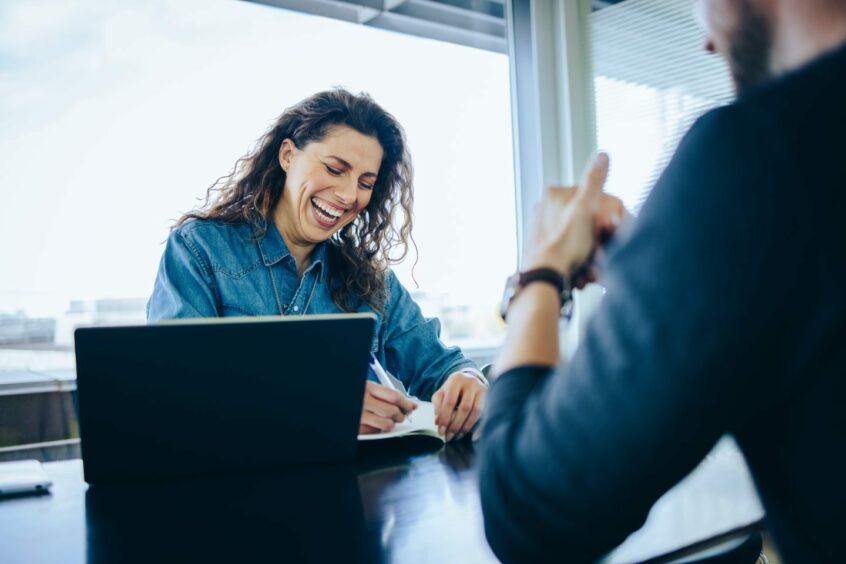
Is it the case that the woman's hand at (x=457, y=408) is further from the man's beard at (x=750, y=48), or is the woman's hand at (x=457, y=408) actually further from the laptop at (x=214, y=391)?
the man's beard at (x=750, y=48)

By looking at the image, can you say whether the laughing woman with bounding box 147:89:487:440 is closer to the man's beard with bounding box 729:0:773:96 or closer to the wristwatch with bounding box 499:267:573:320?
the wristwatch with bounding box 499:267:573:320

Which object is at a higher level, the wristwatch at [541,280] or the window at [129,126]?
the window at [129,126]

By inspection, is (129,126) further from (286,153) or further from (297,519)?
(297,519)

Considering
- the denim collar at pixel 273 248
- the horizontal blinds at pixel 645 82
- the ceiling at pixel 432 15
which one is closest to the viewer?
the denim collar at pixel 273 248

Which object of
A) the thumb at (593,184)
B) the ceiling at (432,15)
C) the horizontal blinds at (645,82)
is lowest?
the thumb at (593,184)

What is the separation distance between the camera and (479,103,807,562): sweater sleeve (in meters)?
0.46

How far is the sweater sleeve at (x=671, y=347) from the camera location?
462mm

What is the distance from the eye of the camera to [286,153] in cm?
214

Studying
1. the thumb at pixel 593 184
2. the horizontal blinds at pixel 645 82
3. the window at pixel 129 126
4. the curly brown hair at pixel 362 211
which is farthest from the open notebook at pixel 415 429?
the horizontal blinds at pixel 645 82

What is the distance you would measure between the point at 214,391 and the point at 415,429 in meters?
0.47

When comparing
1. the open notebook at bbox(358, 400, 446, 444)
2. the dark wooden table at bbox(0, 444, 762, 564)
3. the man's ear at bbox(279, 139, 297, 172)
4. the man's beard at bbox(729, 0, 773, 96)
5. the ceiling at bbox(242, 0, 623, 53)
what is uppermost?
the ceiling at bbox(242, 0, 623, 53)

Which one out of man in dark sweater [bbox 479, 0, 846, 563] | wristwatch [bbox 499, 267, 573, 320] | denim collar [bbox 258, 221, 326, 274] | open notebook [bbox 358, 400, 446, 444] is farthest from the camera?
denim collar [bbox 258, 221, 326, 274]

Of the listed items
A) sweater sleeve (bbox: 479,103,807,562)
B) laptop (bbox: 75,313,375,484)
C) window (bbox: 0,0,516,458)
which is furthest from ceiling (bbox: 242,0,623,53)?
sweater sleeve (bbox: 479,103,807,562)

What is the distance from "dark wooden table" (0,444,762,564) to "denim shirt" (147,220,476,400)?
2.14 ft
